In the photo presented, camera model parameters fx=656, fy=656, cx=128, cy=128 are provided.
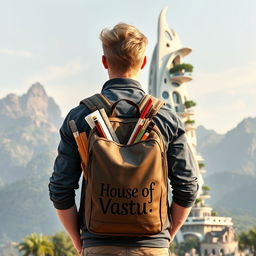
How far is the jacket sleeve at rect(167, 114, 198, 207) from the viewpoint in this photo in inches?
156

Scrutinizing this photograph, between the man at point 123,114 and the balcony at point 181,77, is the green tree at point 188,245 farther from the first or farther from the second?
the man at point 123,114

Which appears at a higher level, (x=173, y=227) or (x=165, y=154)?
(x=165, y=154)

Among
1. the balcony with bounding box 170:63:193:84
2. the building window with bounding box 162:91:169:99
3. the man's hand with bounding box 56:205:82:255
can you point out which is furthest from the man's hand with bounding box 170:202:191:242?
the building window with bounding box 162:91:169:99

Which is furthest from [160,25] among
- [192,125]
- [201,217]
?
[201,217]

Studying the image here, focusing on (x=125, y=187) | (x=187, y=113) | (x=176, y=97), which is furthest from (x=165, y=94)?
(x=125, y=187)

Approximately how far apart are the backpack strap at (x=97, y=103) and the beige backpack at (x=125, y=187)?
9.1 inches

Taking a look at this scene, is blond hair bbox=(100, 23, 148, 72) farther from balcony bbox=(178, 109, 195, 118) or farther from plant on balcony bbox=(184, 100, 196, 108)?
plant on balcony bbox=(184, 100, 196, 108)

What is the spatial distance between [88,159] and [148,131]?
1.30 ft

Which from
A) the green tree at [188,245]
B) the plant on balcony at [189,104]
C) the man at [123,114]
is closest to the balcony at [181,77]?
the plant on balcony at [189,104]

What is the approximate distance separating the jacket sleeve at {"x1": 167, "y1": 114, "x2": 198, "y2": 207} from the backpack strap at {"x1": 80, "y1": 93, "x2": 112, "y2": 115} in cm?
46

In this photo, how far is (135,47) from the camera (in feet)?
13.0

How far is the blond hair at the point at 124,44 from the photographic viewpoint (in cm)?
395

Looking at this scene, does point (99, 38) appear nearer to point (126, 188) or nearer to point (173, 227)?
point (126, 188)

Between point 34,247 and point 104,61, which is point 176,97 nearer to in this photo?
point 34,247
